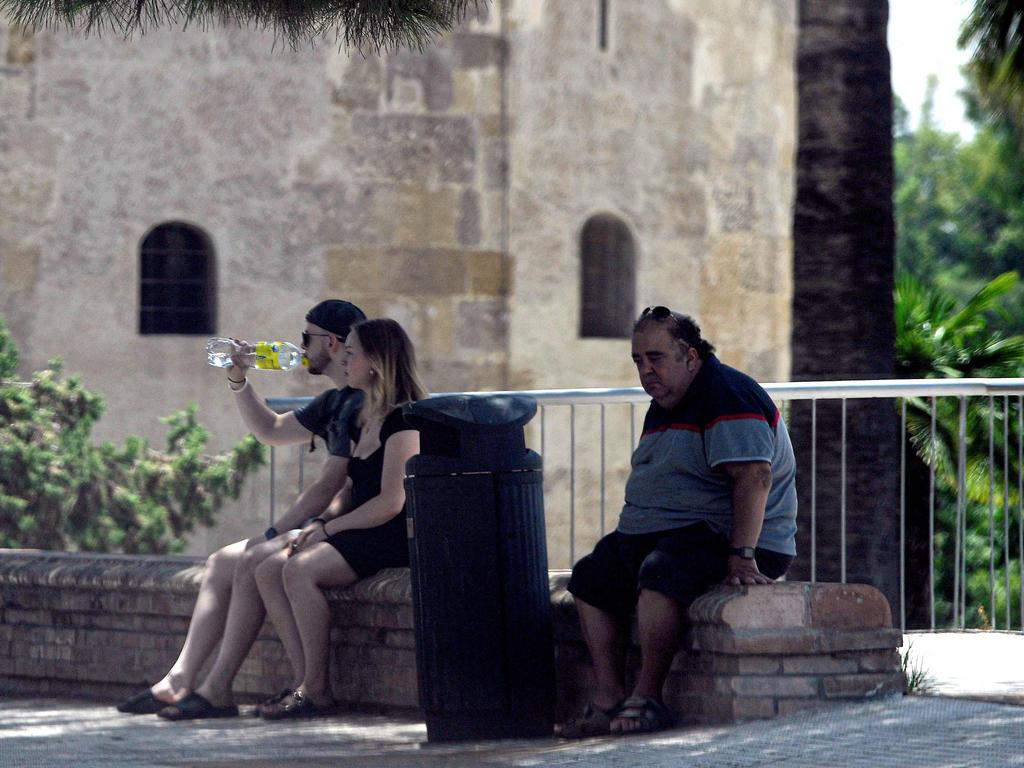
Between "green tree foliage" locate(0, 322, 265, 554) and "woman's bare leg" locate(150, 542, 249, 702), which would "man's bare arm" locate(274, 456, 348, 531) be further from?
"green tree foliage" locate(0, 322, 265, 554)

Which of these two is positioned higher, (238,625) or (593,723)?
(238,625)

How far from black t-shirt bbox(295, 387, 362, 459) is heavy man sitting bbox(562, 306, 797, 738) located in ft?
4.98

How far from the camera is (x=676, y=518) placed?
20.5 ft

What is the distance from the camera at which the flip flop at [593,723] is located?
6.18 m

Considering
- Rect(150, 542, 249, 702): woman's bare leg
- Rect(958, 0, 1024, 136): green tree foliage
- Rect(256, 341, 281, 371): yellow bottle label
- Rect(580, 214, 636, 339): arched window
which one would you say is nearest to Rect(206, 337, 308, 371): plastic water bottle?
Rect(256, 341, 281, 371): yellow bottle label

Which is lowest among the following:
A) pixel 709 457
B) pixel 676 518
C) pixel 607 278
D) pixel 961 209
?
pixel 676 518

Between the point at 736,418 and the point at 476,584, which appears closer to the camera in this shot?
the point at 736,418

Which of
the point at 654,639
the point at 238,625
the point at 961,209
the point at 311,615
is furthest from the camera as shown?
the point at 961,209

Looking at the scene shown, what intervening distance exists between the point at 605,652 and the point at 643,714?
28 cm

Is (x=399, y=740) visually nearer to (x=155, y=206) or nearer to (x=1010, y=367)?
(x=1010, y=367)

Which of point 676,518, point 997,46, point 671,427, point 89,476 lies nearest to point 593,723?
point 676,518

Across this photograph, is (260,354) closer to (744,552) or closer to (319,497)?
(319,497)

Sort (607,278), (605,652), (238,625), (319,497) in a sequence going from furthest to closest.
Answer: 1. (607,278)
2. (319,497)
3. (238,625)
4. (605,652)

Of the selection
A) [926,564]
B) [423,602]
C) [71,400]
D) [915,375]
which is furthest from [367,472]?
[71,400]
